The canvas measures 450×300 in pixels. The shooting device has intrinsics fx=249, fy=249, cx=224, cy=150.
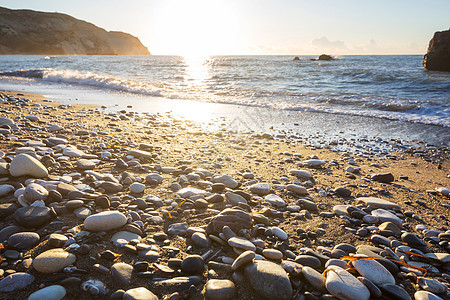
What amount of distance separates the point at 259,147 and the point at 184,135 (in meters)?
1.60

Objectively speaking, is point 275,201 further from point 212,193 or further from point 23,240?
point 23,240

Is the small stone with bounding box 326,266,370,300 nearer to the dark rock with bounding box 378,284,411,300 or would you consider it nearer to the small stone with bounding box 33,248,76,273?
the dark rock with bounding box 378,284,411,300

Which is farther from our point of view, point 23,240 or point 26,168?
point 26,168

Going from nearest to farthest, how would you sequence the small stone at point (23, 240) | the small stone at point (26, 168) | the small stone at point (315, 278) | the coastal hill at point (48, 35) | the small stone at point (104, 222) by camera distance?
the small stone at point (315, 278) → the small stone at point (23, 240) → the small stone at point (104, 222) → the small stone at point (26, 168) → the coastal hill at point (48, 35)

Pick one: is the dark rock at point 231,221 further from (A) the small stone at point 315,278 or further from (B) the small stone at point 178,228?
(A) the small stone at point 315,278

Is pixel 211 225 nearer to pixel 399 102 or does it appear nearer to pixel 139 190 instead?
pixel 139 190

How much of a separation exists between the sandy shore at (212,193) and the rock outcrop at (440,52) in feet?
79.8

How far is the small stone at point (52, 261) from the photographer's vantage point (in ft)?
4.75

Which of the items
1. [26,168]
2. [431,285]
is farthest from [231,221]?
[26,168]

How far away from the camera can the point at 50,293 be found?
4.31ft

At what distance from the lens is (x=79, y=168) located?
3.06 m

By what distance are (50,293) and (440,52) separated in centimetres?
3079

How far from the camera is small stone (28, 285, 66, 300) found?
1283 mm

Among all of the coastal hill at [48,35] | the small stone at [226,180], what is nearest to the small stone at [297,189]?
the small stone at [226,180]
